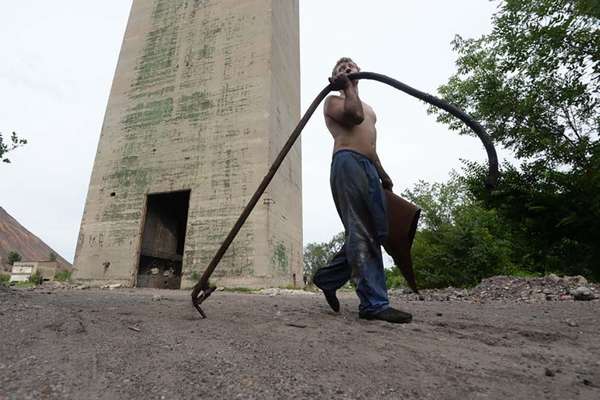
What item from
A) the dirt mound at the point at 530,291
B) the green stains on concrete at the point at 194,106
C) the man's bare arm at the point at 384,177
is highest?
the green stains on concrete at the point at 194,106

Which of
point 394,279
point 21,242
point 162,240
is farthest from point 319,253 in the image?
point 21,242

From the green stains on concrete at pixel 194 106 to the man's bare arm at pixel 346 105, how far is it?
24.6 ft

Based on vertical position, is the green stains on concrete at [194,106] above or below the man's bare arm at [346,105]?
above

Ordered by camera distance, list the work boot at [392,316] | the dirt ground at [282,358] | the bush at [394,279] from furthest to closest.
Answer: the bush at [394,279] < the work boot at [392,316] < the dirt ground at [282,358]

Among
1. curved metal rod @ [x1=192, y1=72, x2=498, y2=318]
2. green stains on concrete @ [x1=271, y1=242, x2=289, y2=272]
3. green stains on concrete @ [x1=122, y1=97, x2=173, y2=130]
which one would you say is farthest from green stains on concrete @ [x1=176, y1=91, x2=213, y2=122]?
curved metal rod @ [x1=192, y1=72, x2=498, y2=318]

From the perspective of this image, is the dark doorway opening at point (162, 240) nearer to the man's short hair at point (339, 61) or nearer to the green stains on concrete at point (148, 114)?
the green stains on concrete at point (148, 114)

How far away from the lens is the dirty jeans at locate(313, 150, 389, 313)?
90.6 inches

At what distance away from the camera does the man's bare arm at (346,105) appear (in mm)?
2441

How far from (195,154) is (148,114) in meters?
2.36

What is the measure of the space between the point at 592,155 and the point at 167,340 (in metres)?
8.23

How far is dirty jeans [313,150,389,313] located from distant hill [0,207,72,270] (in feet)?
265

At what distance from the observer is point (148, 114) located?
32.8 ft

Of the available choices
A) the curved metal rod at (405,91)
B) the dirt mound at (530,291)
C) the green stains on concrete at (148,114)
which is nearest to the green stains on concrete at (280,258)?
the dirt mound at (530,291)

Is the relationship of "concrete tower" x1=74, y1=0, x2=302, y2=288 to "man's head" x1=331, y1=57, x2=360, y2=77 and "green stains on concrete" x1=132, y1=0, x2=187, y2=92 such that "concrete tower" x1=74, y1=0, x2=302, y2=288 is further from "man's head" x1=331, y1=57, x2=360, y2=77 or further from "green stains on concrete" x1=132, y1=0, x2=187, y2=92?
"man's head" x1=331, y1=57, x2=360, y2=77
